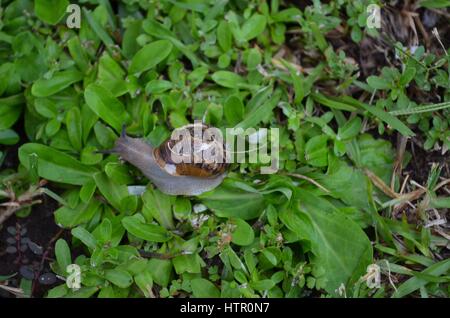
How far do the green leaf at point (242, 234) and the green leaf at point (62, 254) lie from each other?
0.72 metres

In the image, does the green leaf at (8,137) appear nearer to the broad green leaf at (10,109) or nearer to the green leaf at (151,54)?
the broad green leaf at (10,109)

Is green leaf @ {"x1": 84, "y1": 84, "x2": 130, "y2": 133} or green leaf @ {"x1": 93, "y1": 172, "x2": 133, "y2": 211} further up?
green leaf @ {"x1": 84, "y1": 84, "x2": 130, "y2": 133}

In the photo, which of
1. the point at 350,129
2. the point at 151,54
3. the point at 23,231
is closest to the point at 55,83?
the point at 151,54

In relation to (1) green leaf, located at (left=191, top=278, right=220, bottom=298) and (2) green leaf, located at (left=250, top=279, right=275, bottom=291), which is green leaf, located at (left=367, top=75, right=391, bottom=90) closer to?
(2) green leaf, located at (left=250, top=279, right=275, bottom=291)

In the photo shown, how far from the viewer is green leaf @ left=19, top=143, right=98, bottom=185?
2787mm

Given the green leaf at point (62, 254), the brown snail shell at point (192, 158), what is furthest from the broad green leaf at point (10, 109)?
the brown snail shell at point (192, 158)

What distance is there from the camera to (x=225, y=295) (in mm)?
2672

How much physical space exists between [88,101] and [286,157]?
95 centimetres

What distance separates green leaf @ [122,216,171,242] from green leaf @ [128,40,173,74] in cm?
73

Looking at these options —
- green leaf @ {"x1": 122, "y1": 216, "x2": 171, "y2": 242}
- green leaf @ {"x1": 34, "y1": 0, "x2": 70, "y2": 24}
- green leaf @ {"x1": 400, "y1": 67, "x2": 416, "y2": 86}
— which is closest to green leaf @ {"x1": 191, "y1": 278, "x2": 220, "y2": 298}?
green leaf @ {"x1": 122, "y1": 216, "x2": 171, "y2": 242}

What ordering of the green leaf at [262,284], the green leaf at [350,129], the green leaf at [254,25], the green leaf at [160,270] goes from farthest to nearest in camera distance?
1. the green leaf at [254,25]
2. the green leaf at [350,129]
3. the green leaf at [160,270]
4. the green leaf at [262,284]

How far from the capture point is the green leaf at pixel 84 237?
105 inches
